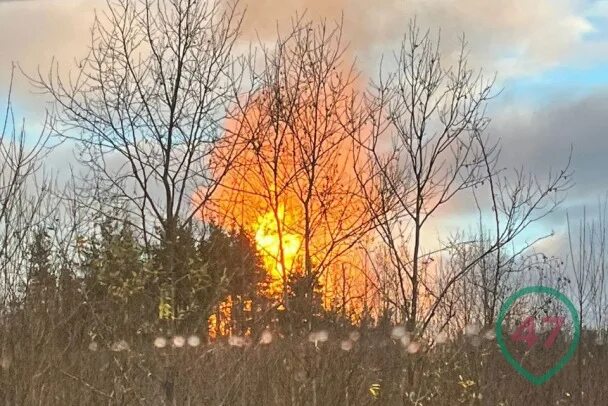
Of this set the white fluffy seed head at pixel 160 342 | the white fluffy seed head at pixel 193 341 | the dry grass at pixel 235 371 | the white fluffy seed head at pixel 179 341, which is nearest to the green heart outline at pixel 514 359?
the dry grass at pixel 235 371

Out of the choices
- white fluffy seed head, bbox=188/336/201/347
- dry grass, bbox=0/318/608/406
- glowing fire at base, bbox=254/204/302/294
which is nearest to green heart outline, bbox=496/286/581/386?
dry grass, bbox=0/318/608/406

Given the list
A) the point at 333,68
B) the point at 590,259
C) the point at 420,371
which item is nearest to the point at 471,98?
the point at 590,259

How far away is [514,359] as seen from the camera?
27.8ft

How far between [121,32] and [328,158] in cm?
448

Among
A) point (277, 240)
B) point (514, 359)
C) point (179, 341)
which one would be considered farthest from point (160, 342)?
point (277, 240)

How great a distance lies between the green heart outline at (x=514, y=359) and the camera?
838cm

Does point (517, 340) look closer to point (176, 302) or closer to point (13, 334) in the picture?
point (176, 302)

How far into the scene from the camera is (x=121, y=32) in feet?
45.3

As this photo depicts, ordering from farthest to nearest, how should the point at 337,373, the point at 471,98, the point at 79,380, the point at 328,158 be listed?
the point at 328,158
the point at 471,98
the point at 337,373
the point at 79,380

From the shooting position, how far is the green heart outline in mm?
8377

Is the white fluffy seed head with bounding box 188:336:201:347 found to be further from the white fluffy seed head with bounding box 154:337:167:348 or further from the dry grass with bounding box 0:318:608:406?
the white fluffy seed head with bounding box 154:337:167:348

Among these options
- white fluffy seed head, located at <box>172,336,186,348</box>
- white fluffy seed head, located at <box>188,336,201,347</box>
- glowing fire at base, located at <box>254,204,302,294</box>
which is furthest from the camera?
glowing fire at base, located at <box>254,204,302,294</box>

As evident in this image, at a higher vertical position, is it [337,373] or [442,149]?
[442,149]

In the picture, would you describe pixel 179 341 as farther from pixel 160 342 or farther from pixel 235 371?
pixel 235 371
